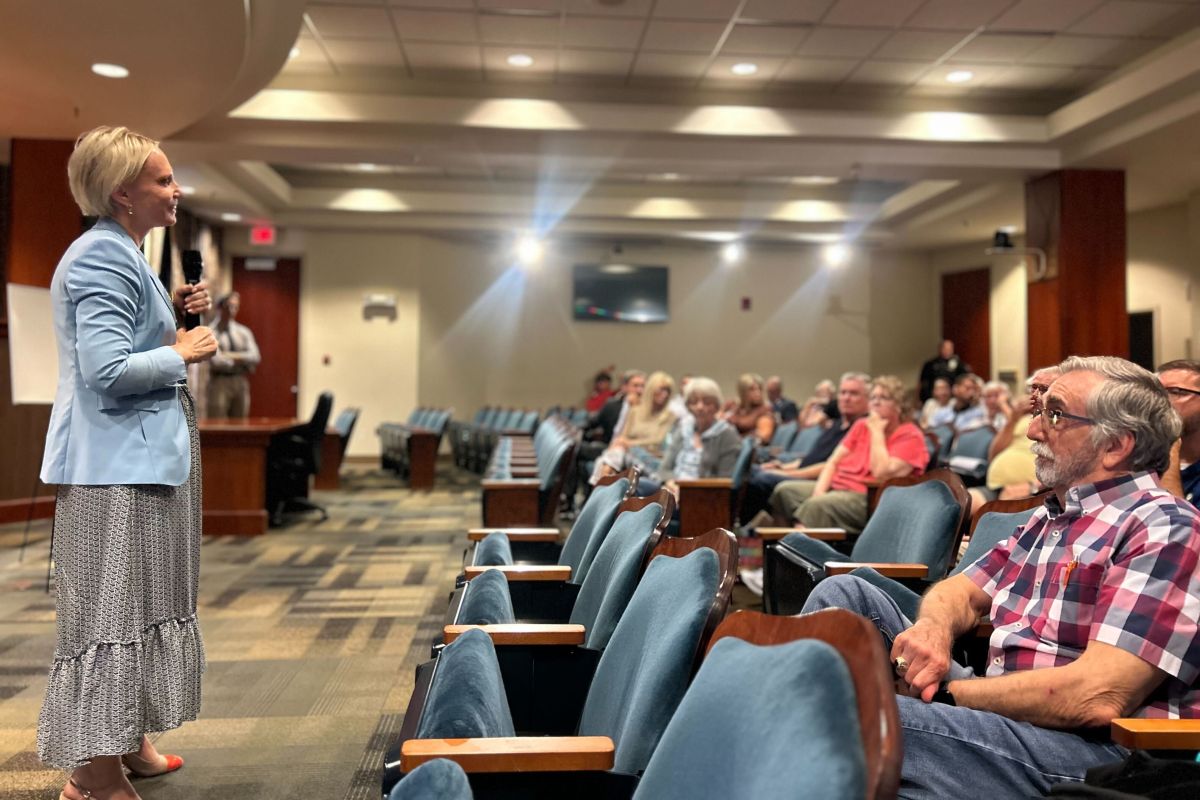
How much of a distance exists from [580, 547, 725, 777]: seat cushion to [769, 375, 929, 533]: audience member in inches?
112

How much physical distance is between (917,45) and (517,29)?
9.22 feet

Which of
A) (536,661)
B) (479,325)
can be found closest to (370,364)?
(479,325)

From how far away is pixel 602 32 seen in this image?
6.17 m

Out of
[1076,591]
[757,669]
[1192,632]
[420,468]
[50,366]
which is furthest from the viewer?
[420,468]

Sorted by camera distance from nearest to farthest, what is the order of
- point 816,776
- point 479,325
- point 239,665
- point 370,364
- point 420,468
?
1. point 816,776
2. point 239,665
3. point 420,468
4. point 370,364
5. point 479,325

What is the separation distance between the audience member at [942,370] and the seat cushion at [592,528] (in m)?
10.3

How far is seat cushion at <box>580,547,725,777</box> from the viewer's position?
120 centimetres

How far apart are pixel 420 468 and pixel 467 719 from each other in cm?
809

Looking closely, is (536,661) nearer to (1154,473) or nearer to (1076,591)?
(1076,591)

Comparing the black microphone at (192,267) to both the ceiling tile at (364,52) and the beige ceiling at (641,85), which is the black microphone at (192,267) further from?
the ceiling tile at (364,52)

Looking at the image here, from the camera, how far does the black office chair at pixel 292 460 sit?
6.39 metres

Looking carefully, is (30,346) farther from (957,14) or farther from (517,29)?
(957,14)

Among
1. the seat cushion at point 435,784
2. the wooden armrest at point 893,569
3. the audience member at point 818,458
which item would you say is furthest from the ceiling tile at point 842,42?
the seat cushion at point 435,784

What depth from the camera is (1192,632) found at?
53.7 inches
